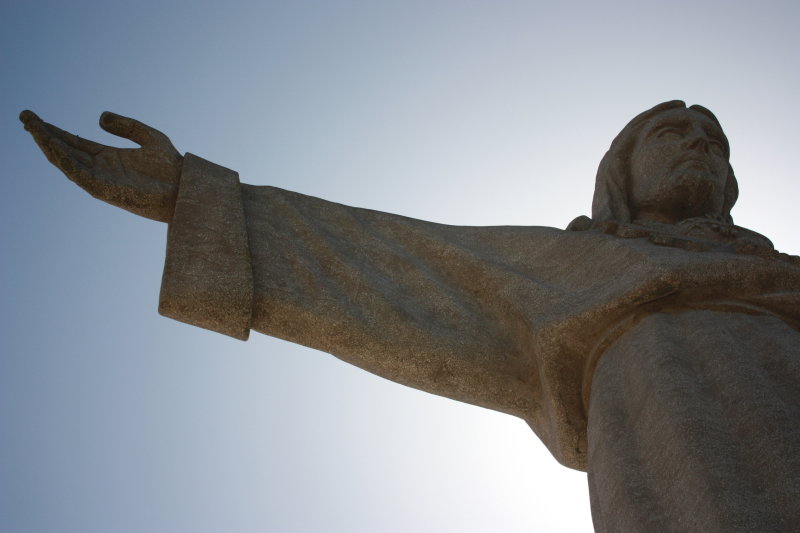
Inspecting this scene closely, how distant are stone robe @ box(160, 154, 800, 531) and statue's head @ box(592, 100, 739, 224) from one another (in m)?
0.83

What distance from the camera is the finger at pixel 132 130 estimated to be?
17.3ft

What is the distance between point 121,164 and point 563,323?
8.67ft

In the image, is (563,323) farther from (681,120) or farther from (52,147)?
(52,147)

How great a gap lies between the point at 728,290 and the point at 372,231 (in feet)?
7.39

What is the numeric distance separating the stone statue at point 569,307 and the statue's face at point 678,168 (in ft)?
0.05

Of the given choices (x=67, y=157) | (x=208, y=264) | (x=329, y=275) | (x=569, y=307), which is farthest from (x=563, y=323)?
(x=67, y=157)

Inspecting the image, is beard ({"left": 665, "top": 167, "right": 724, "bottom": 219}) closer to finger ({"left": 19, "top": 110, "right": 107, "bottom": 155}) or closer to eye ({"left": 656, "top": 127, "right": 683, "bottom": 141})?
eye ({"left": 656, "top": 127, "right": 683, "bottom": 141})

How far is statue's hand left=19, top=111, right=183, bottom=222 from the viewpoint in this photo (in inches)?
189

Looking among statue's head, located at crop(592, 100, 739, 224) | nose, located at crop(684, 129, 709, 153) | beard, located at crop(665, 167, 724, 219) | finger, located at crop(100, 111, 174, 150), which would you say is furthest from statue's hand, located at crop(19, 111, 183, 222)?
nose, located at crop(684, 129, 709, 153)

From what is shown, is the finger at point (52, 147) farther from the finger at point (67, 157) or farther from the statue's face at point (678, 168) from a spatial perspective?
the statue's face at point (678, 168)

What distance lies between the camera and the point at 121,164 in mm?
5023

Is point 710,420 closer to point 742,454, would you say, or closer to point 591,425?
point 742,454

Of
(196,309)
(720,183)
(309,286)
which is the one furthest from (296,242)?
(720,183)

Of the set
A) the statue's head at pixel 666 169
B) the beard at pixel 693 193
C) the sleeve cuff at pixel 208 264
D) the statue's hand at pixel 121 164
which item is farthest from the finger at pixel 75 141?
the beard at pixel 693 193
